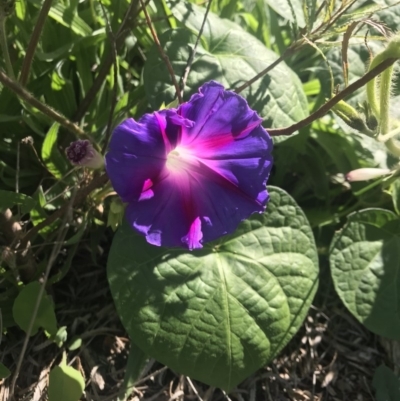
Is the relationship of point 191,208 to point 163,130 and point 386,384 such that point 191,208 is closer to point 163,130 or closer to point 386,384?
point 163,130

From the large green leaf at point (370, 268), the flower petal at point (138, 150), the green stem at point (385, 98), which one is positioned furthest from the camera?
the large green leaf at point (370, 268)

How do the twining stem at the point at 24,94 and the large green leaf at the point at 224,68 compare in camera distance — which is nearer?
the twining stem at the point at 24,94

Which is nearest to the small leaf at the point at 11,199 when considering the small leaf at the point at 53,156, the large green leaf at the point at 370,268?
the small leaf at the point at 53,156

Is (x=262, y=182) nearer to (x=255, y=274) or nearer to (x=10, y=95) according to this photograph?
(x=255, y=274)

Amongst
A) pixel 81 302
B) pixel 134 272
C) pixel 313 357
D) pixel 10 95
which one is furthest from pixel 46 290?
pixel 313 357

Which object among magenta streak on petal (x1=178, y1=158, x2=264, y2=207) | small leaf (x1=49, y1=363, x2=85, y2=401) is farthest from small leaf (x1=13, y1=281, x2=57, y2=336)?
magenta streak on petal (x1=178, y1=158, x2=264, y2=207)

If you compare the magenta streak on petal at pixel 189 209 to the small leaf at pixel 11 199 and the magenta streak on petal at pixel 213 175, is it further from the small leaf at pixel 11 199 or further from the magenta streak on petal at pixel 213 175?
the small leaf at pixel 11 199

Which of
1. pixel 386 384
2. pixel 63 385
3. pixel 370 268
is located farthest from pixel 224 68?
pixel 386 384
